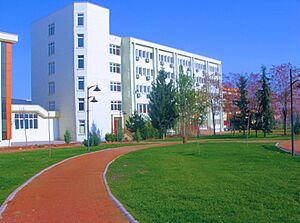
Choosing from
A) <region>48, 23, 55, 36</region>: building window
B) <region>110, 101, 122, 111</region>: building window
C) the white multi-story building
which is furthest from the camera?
<region>110, 101, 122, 111</region>: building window

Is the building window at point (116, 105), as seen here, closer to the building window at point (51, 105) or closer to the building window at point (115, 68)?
the building window at point (115, 68)

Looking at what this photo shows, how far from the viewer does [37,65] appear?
48031mm

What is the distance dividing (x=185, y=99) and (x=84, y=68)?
41.4ft

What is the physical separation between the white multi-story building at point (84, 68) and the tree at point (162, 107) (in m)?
6.66

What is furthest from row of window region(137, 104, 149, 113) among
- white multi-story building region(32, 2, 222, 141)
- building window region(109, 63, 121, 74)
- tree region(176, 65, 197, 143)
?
tree region(176, 65, 197, 143)

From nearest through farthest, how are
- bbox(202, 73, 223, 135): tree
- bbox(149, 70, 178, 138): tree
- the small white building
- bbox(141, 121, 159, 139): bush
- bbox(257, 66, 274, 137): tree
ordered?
1. the small white building
2. bbox(141, 121, 159, 139): bush
3. bbox(257, 66, 274, 137): tree
4. bbox(149, 70, 178, 138): tree
5. bbox(202, 73, 223, 135): tree

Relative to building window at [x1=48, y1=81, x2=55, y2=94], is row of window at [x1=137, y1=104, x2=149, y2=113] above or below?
below

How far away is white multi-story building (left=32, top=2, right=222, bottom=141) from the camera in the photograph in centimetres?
4244

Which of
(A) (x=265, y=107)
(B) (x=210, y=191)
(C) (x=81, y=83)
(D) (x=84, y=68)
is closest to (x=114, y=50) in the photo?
(D) (x=84, y=68)

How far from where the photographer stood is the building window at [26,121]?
129 feet

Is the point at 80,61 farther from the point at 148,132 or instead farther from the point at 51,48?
the point at 148,132

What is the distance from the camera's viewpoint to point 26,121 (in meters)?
40.0

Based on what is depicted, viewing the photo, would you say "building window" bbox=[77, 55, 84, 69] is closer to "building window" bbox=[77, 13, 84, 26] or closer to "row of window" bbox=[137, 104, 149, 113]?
"building window" bbox=[77, 13, 84, 26]

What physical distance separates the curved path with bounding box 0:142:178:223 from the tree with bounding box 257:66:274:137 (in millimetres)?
31909
